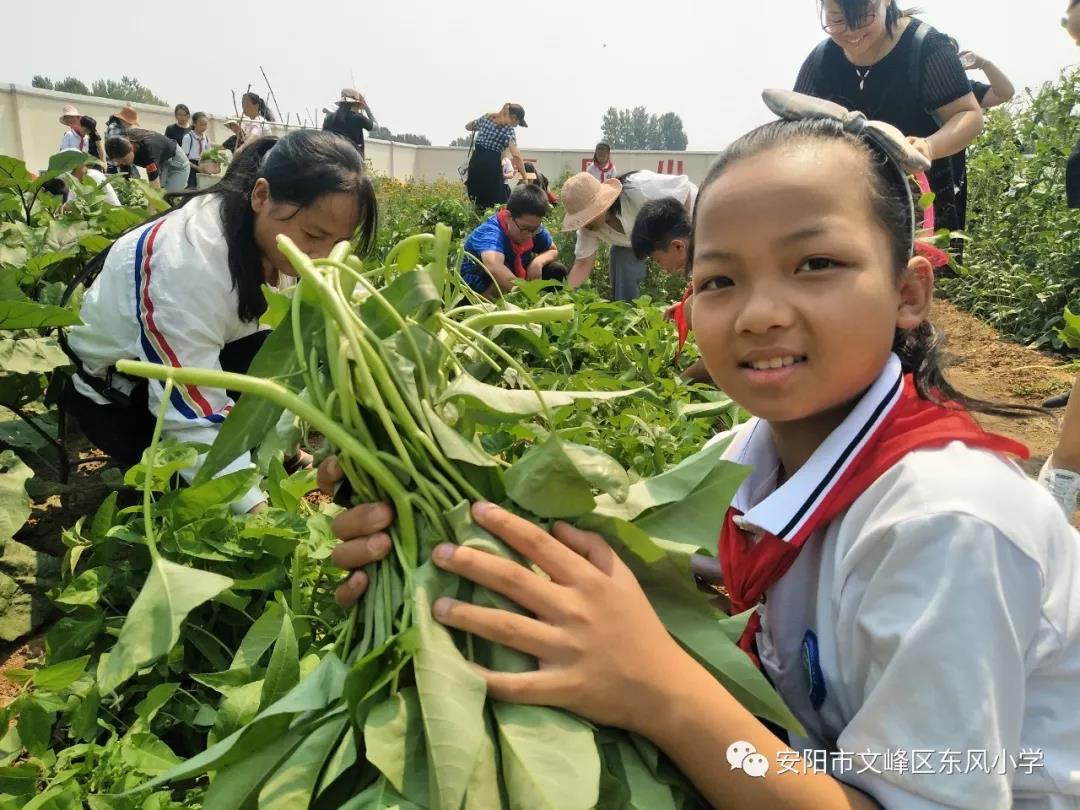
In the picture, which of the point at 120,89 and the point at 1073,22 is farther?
the point at 120,89

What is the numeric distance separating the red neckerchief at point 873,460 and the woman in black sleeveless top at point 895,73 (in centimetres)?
240

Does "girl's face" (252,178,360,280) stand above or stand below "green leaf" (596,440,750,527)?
above

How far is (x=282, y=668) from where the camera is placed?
4.13 ft

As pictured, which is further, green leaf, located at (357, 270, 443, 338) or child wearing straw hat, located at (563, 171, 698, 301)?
child wearing straw hat, located at (563, 171, 698, 301)

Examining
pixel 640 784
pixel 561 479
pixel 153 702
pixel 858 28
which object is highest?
pixel 858 28

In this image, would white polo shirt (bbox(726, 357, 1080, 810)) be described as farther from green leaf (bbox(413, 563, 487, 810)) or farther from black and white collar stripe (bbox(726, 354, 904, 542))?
green leaf (bbox(413, 563, 487, 810))

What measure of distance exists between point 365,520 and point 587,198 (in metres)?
4.87

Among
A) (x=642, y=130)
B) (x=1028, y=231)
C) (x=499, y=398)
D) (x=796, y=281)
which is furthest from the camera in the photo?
(x=642, y=130)

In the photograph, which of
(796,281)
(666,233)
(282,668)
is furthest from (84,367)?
(666,233)

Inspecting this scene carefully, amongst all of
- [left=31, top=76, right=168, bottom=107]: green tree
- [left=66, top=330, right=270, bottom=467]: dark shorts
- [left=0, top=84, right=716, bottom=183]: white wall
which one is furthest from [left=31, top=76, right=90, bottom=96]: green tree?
[left=66, top=330, right=270, bottom=467]: dark shorts

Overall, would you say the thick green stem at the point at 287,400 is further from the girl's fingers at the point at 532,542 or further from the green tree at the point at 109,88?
the green tree at the point at 109,88

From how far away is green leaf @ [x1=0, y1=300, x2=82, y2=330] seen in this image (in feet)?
7.25

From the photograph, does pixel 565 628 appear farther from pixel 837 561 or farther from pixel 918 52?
pixel 918 52

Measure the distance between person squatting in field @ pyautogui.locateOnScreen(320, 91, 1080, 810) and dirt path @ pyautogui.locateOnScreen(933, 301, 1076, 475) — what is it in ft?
9.77
